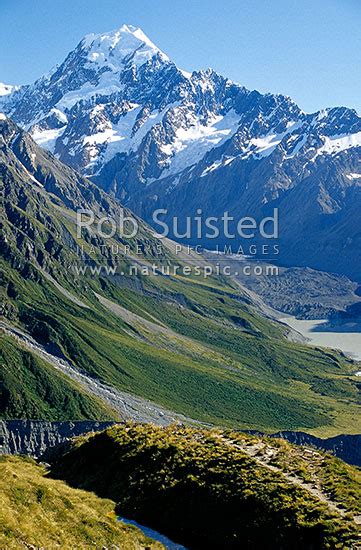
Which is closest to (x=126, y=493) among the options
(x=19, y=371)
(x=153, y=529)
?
(x=153, y=529)

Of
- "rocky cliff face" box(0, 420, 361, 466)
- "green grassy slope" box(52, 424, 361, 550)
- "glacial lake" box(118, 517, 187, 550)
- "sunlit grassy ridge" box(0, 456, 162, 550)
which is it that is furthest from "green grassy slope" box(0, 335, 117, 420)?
"sunlit grassy ridge" box(0, 456, 162, 550)

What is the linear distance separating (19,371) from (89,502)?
483 feet

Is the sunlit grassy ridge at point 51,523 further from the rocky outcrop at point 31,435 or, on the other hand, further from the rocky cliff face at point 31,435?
the rocky outcrop at point 31,435

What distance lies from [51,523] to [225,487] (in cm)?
1448

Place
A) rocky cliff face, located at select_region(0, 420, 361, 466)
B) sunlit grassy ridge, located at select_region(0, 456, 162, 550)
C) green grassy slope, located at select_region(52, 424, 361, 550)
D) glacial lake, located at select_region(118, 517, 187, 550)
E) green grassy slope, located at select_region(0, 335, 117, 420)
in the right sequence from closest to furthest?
sunlit grassy ridge, located at select_region(0, 456, 162, 550), green grassy slope, located at select_region(52, 424, 361, 550), glacial lake, located at select_region(118, 517, 187, 550), rocky cliff face, located at select_region(0, 420, 361, 466), green grassy slope, located at select_region(0, 335, 117, 420)

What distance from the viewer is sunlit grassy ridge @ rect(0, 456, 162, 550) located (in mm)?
37500

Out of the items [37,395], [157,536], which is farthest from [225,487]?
[37,395]

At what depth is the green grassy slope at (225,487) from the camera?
141 ft

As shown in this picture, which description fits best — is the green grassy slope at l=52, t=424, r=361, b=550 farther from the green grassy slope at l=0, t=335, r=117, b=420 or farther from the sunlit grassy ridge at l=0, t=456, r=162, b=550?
the green grassy slope at l=0, t=335, r=117, b=420

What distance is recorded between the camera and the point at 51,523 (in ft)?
133

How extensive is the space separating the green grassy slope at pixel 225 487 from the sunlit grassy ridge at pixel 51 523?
448 centimetres

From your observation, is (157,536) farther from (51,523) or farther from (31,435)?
(31,435)

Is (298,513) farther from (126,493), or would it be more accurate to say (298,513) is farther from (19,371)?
(19,371)

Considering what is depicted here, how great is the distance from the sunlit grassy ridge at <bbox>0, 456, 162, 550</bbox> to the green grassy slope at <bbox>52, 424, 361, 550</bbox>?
4.48 metres
